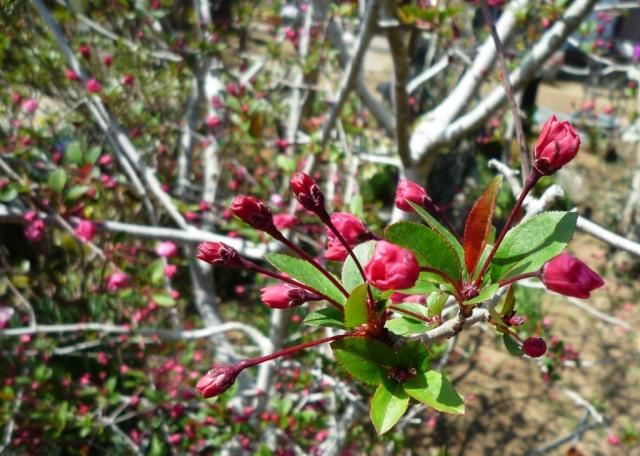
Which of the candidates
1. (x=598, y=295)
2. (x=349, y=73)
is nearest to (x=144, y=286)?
(x=349, y=73)

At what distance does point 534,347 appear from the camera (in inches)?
25.1

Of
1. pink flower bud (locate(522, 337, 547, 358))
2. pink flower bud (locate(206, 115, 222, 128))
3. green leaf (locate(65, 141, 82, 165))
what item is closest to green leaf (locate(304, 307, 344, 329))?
pink flower bud (locate(522, 337, 547, 358))

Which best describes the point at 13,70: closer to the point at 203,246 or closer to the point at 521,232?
the point at 203,246

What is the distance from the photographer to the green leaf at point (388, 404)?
0.60 meters

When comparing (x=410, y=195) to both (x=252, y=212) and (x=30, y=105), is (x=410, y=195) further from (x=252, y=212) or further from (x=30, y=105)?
(x=30, y=105)

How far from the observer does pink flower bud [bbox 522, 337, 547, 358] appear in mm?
632

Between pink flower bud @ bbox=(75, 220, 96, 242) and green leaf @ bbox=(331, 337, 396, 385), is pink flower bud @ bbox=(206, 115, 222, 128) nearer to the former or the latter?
pink flower bud @ bbox=(75, 220, 96, 242)

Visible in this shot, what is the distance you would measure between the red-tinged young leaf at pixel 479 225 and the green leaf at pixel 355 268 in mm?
118

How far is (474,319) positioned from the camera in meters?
0.66

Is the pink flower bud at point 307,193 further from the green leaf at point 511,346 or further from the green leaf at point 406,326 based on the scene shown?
the green leaf at point 511,346

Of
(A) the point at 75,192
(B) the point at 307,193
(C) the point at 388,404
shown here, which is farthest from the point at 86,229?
(C) the point at 388,404

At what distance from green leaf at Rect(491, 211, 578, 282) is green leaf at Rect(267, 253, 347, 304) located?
0.19m

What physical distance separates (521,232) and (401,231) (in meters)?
0.15

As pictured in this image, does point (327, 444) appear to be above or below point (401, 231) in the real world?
below
